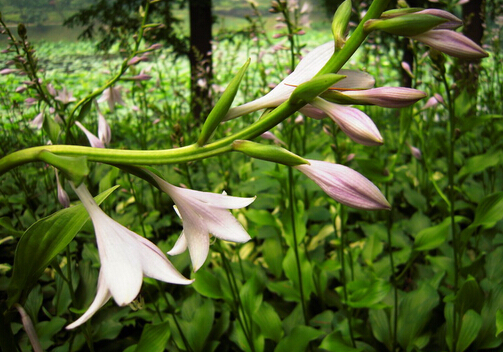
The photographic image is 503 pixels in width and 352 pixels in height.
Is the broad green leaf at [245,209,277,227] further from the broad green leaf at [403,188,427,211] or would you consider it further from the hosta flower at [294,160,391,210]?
the hosta flower at [294,160,391,210]

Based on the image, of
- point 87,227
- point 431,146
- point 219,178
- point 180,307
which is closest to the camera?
point 87,227

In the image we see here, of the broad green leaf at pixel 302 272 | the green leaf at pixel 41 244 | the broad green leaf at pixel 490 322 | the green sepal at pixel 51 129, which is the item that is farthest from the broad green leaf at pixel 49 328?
the broad green leaf at pixel 490 322

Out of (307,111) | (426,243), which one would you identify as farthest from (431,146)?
(307,111)

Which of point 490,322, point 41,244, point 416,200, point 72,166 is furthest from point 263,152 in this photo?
point 416,200

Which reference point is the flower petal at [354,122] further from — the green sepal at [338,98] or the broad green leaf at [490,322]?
the broad green leaf at [490,322]

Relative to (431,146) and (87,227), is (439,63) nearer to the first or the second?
(87,227)

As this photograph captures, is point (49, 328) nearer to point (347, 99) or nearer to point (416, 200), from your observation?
point (347, 99)
